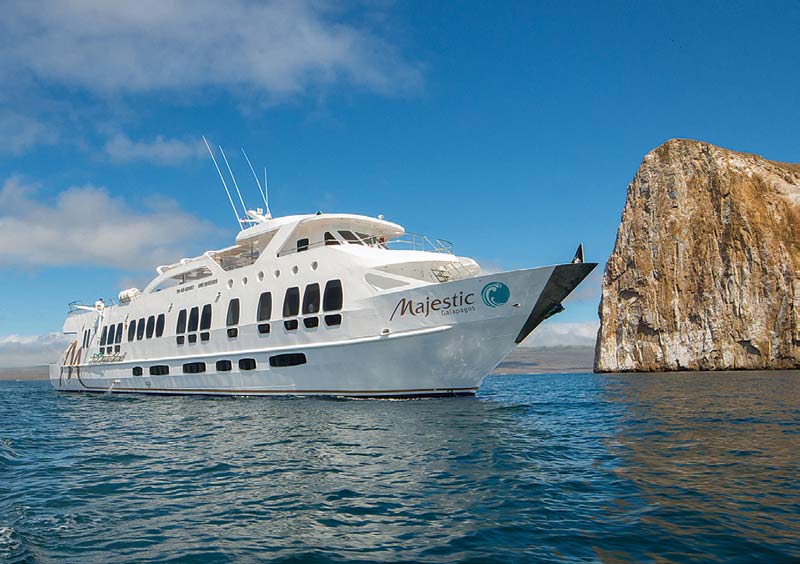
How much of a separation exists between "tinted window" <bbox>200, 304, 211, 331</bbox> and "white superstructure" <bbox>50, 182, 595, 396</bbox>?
1.9 inches

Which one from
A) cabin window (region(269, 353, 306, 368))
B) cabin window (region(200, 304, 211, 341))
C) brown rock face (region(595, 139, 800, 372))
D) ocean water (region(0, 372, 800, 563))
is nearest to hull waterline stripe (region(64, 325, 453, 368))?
cabin window (region(269, 353, 306, 368))

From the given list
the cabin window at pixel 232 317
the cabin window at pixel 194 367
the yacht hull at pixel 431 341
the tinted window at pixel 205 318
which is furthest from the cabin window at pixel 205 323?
the yacht hull at pixel 431 341

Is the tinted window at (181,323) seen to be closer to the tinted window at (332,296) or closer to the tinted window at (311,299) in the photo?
the tinted window at (311,299)

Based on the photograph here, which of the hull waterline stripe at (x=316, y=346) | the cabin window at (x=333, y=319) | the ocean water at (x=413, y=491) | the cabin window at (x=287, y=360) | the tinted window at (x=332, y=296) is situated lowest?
the ocean water at (x=413, y=491)

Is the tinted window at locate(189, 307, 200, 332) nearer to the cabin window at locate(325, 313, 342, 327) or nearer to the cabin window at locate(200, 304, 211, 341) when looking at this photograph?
the cabin window at locate(200, 304, 211, 341)

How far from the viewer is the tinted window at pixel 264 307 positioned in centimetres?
2030

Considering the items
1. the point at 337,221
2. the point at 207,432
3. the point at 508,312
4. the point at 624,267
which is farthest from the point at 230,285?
the point at 624,267

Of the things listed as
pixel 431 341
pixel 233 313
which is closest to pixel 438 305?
pixel 431 341

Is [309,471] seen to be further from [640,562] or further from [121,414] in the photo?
[121,414]

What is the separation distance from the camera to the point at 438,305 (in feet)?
53.9

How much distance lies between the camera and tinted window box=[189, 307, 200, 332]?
2361cm

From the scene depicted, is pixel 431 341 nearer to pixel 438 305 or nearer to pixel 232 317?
pixel 438 305

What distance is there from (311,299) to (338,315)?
4.83 feet

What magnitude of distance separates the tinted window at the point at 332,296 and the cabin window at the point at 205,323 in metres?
7.14
